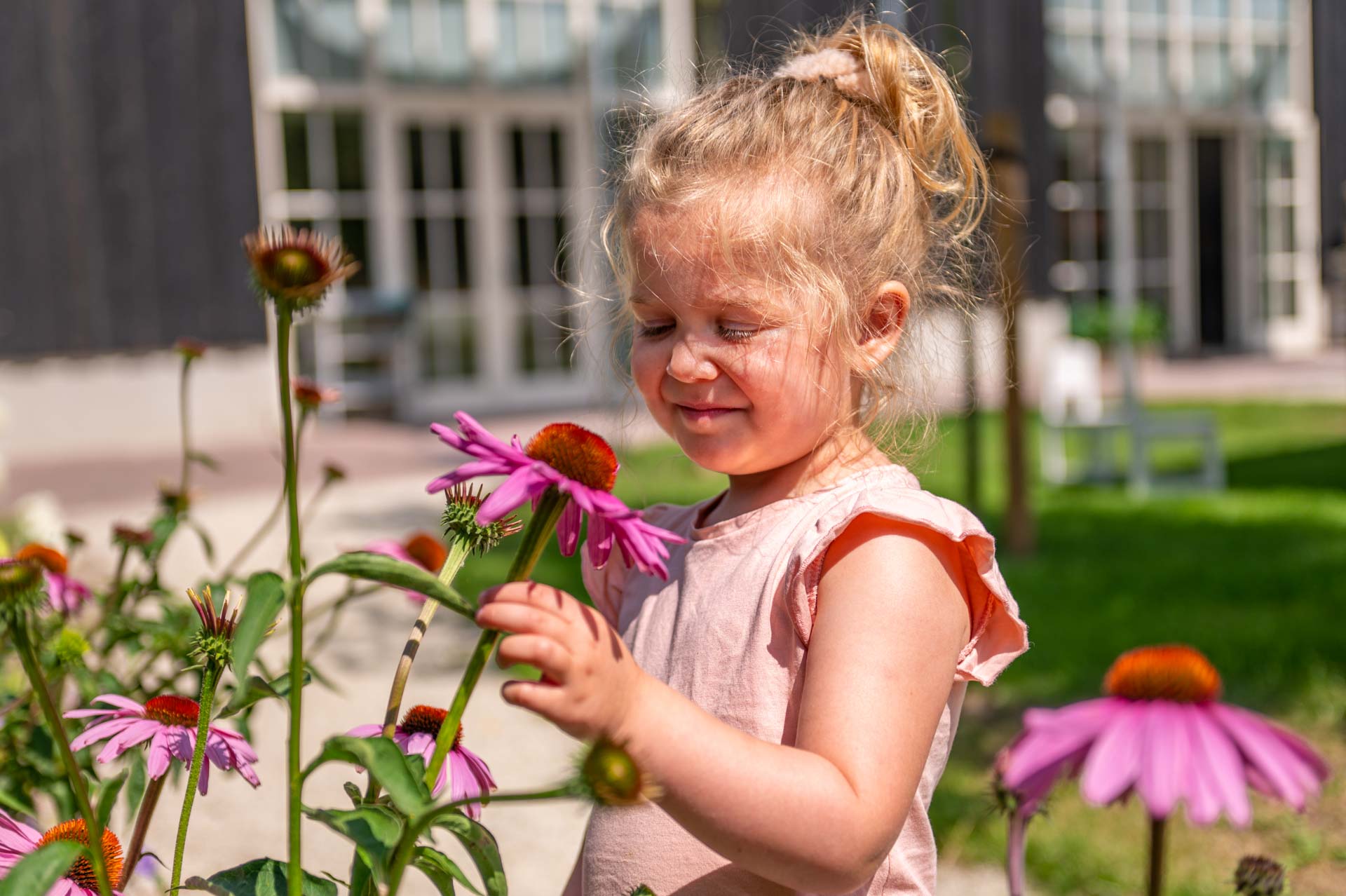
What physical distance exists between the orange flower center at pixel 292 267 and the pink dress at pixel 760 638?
51 centimetres

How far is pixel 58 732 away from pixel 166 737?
225 millimetres

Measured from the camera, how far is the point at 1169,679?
71 cm

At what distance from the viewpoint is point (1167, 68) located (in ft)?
45.3

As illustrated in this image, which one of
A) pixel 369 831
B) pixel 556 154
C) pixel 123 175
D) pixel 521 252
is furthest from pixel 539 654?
pixel 556 154

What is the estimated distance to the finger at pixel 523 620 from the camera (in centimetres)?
74

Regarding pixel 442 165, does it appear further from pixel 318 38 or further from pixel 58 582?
pixel 58 582

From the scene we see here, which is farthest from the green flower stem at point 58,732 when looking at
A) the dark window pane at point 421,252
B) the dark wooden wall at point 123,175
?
the dark window pane at point 421,252

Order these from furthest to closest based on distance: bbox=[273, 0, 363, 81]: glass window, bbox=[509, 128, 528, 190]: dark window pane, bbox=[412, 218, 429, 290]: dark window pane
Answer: bbox=[509, 128, 528, 190]: dark window pane < bbox=[412, 218, 429, 290]: dark window pane < bbox=[273, 0, 363, 81]: glass window

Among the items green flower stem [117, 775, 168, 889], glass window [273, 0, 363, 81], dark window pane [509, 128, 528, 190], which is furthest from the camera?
dark window pane [509, 128, 528, 190]

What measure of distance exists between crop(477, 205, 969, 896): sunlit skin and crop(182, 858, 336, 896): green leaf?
7.4 inches

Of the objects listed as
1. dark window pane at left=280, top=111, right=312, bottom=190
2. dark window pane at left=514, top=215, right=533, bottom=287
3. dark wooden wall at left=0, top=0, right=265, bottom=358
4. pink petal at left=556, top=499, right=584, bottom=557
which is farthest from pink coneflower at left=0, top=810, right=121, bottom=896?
dark window pane at left=514, top=215, right=533, bottom=287

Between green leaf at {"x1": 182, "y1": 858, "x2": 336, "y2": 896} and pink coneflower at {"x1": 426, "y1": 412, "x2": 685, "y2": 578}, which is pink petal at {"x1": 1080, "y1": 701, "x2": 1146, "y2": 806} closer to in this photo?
pink coneflower at {"x1": 426, "y1": 412, "x2": 685, "y2": 578}

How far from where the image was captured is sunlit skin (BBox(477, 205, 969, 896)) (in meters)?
0.79

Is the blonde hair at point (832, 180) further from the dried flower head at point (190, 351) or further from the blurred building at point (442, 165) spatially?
the blurred building at point (442, 165)
